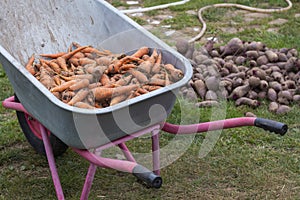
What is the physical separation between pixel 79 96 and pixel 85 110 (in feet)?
1.01

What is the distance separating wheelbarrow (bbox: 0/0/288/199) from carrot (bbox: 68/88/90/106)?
4.7 inches

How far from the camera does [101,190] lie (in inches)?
140

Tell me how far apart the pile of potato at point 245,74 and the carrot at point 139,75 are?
137 centimetres

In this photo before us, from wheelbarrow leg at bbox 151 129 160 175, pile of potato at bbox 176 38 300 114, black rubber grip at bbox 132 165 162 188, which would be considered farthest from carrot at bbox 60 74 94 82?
pile of potato at bbox 176 38 300 114

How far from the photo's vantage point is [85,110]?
2.62 meters

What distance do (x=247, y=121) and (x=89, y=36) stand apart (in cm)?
132

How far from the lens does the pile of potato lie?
4.46 meters

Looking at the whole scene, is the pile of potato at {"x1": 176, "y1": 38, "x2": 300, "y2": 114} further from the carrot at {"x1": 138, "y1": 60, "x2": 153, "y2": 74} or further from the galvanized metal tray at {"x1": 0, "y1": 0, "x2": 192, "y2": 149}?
the carrot at {"x1": 138, "y1": 60, "x2": 153, "y2": 74}

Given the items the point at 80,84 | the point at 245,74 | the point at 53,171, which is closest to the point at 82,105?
the point at 80,84

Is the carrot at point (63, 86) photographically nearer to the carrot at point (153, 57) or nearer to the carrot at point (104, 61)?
the carrot at point (104, 61)

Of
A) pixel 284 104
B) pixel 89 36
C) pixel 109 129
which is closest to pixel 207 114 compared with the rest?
pixel 284 104

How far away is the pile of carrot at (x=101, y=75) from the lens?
115 inches

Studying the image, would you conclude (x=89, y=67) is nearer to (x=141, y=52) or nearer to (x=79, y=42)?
(x=141, y=52)

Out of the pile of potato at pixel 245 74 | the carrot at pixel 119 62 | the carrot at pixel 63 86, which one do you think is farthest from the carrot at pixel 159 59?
the pile of potato at pixel 245 74
